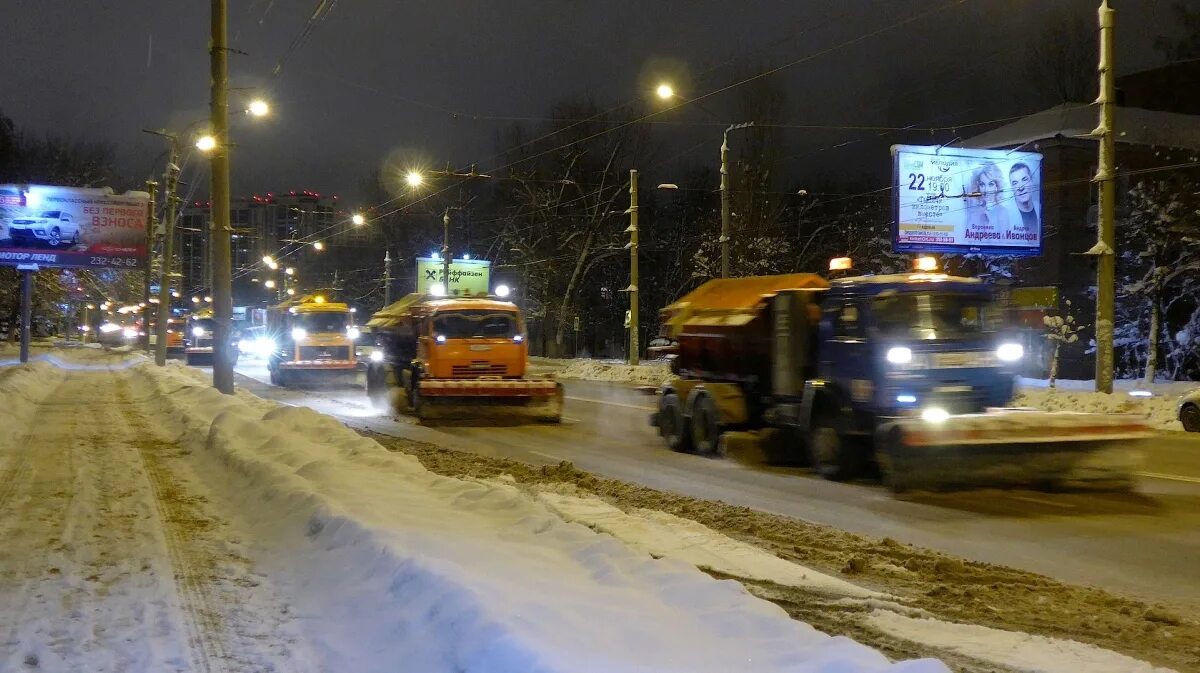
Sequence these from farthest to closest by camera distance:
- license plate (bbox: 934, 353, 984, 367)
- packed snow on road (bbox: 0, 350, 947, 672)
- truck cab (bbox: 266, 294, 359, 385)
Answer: truck cab (bbox: 266, 294, 359, 385)
license plate (bbox: 934, 353, 984, 367)
packed snow on road (bbox: 0, 350, 947, 672)

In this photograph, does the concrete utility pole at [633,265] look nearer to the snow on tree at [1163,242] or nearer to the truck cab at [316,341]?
the truck cab at [316,341]

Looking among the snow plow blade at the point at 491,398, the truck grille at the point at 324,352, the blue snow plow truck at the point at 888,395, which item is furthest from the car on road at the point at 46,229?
the blue snow plow truck at the point at 888,395

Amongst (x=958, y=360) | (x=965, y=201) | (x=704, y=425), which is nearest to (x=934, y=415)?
(x=958, y=360)

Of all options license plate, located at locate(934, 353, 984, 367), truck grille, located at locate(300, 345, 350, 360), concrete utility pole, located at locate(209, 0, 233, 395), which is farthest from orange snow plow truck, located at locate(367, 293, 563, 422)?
truck grille, located at locate(300, 345, 350, 360)

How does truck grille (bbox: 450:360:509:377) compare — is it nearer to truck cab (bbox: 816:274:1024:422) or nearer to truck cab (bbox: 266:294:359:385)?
truck cab (bbox: 816:274:1024:422)

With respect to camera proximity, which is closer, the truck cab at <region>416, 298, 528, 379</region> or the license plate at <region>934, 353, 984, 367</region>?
the license plate at <region>934, 353, 984, 367</region>

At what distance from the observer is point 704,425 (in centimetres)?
1641

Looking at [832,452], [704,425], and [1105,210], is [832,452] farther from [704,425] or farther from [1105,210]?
[1105,210]

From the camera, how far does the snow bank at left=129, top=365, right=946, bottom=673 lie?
5035 mm

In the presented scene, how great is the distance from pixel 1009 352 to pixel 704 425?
496 cm

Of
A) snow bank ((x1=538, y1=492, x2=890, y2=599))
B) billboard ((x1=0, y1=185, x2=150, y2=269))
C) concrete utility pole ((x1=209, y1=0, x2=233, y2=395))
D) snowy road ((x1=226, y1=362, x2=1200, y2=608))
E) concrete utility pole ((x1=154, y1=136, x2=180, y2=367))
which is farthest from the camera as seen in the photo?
concrete utility pole ((x1=154, y1=136, x2=180, y2=367))

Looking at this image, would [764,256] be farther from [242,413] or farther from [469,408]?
[242,413]

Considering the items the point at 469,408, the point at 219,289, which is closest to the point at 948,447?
the point at 469,408

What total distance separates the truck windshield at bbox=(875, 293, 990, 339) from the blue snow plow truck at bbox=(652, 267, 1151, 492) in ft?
0.05
